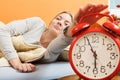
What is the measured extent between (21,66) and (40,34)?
1.00 feet

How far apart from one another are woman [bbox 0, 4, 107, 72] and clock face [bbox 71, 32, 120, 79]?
0.11 meters

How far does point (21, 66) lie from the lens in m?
1.00

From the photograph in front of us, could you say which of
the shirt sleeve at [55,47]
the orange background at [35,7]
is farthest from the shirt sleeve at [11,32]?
the orange background at [35,7]

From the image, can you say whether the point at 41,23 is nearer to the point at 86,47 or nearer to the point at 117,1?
the point at 117,1

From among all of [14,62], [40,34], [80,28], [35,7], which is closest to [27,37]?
[40,34]

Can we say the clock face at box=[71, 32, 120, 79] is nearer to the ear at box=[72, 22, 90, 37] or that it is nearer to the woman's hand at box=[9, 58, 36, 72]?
the ear at box=[72, 22, 90, 37]

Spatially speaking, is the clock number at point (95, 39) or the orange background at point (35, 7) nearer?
the clock number at point (95, 39)

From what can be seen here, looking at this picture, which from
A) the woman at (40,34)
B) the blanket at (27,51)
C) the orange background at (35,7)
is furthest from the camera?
the orange background at (35,7)

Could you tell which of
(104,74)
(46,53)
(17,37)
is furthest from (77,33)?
(17,37)

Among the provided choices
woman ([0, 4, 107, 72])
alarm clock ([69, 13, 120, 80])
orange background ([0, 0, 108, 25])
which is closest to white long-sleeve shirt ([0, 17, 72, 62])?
woman ([0, 4, 107, 72])

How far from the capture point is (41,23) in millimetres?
1293

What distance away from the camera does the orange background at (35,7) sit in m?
1.56

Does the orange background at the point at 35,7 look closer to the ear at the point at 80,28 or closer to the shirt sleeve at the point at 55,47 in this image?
the shirt sleeve at the point at 55,47

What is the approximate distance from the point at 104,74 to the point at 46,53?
0.39 m
